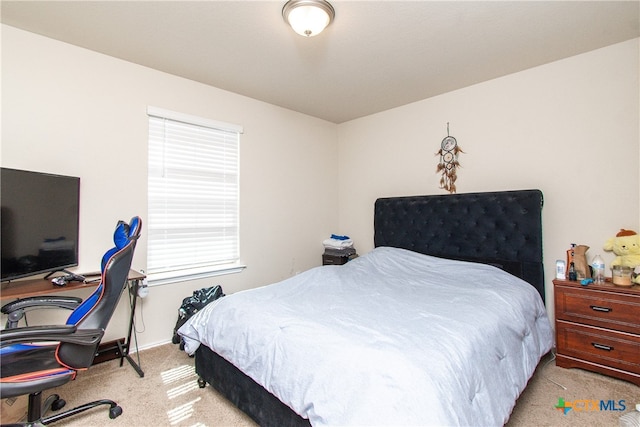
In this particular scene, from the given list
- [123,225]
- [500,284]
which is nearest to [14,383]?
[123,225]

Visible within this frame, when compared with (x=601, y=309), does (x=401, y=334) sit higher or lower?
higher

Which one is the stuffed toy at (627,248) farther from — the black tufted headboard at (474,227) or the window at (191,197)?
the window at (191,197)

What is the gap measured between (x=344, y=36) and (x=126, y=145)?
6.83 ft

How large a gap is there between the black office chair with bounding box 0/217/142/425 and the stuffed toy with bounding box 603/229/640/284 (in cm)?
336

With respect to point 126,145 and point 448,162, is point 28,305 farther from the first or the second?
point 448,162

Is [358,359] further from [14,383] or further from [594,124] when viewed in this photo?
[594,124]

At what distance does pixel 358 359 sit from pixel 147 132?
106 inches

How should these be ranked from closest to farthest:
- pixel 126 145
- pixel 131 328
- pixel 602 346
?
pixel 602 346 < pixel 131 328 < pixel 126 145

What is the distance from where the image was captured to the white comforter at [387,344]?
116 centimetres

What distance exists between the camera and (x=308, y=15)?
1.89 meters

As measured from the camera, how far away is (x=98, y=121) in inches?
100

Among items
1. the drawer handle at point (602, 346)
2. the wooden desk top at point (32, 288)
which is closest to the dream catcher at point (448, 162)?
the drawer handle at point (602, 346)

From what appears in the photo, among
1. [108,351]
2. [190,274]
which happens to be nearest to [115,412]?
[108,351]

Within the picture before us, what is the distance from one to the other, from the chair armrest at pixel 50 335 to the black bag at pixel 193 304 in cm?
127
